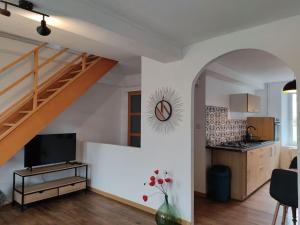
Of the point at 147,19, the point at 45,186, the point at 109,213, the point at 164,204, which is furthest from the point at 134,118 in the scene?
the point at 147,19

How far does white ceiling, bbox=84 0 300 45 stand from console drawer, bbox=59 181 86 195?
315 cm

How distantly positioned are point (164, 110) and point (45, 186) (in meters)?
2.48

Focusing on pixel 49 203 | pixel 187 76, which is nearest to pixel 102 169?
pixel 49 203

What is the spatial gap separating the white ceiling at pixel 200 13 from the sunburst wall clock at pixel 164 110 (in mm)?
968

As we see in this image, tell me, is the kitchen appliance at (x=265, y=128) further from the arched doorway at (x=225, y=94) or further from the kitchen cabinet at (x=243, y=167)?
the kitchen cabinet at (x=243, y=167)

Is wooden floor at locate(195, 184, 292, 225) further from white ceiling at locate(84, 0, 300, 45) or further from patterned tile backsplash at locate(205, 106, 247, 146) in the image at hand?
white ceiling at locate(84, 0, 300, 45)

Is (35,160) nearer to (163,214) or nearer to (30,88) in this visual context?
(30,88)

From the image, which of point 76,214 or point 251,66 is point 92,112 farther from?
point 251,66

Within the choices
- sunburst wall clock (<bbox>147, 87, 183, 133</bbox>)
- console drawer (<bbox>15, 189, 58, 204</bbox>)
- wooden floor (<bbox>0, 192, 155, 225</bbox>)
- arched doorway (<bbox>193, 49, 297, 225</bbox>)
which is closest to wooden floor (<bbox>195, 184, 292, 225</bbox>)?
arched doorway (<bbox>193, 49, 297, 225</bbox>)

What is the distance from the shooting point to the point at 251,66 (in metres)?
4.67

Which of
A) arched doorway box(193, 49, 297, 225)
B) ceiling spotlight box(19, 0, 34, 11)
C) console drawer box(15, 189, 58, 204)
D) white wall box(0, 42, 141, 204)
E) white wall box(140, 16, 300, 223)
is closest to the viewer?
ceiling spotlight box(19, 0, 34, 11)

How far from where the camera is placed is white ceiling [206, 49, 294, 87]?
3934 mm

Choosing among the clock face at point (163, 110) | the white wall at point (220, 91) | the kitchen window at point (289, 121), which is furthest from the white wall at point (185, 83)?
the kitchen window at point (289, 121)

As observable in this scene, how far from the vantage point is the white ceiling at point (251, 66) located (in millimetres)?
3934
